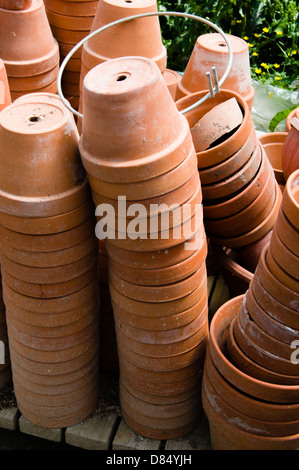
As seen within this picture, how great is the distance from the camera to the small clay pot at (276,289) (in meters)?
1.94

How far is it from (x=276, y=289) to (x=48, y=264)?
2.71 feet

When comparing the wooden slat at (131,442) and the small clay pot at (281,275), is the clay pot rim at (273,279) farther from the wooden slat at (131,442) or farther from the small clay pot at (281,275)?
the wooden slat at (131,442)

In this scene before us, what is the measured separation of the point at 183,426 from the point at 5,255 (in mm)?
1100

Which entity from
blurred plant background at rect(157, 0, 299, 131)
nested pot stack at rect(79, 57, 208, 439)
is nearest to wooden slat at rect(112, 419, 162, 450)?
nested pot stack at rect(79, 57, 208, 439)

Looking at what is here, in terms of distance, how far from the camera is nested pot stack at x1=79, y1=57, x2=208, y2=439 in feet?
5.94

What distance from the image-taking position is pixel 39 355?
233 cm

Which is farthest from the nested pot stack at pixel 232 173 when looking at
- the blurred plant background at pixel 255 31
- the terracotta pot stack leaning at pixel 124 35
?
the blurred plant background at pixel 255 31

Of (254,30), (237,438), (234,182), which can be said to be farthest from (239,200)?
(254,30)

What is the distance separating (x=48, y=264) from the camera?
2.08 m

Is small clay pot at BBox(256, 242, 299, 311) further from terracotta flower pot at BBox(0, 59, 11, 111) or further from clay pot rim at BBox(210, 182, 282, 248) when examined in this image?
terracotta flower pot at BBox(0, 59, 11, 111)

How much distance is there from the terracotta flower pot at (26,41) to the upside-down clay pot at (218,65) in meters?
0.74

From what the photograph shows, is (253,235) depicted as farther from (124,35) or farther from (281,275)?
(124,35)

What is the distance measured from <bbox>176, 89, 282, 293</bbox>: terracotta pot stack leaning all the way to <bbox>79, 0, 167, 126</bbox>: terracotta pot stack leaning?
0.32m
